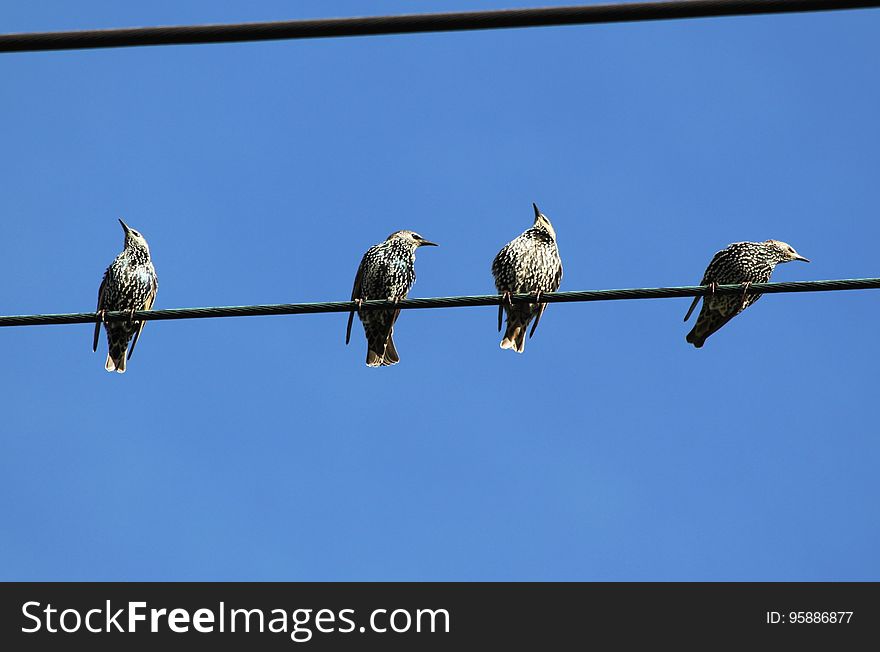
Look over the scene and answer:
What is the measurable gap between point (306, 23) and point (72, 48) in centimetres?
70

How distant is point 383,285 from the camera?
1022 cm

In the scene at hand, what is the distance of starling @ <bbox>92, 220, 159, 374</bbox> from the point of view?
394 inches

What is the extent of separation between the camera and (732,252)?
9.90 meters

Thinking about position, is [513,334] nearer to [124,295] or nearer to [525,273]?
[525,273]

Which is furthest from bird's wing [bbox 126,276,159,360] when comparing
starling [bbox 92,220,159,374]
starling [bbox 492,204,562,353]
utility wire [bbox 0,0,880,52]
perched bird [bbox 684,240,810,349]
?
utility wire [bbox 0,0,880,52]

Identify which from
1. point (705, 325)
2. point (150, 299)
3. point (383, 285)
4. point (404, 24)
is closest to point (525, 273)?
point (383, 285)

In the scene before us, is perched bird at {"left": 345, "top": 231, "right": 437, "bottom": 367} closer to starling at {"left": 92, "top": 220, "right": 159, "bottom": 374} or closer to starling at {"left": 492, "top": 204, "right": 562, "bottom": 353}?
starling at {"left": 492, "top": 204, "right": 562, "bottom": 353}

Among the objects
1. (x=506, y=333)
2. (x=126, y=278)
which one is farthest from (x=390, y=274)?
(x=126, y=278)

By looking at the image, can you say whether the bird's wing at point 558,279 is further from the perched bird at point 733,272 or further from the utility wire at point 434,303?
the utility wire at point 434,303

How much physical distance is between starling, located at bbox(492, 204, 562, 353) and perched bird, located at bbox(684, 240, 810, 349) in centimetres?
108

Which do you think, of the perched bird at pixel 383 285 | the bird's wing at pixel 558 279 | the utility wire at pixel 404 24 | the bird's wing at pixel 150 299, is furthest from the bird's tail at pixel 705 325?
the utility wire at pixel 404 24

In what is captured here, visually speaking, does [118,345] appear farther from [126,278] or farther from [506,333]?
[506,333]

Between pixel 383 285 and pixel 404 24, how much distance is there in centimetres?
622

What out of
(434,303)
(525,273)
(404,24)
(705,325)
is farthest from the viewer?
(525,273)
